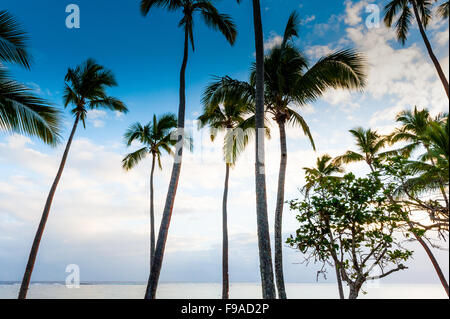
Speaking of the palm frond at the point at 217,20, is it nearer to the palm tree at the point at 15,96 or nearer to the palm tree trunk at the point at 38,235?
the palm tree at the point at 15,96

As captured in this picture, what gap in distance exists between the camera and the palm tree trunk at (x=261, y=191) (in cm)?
564

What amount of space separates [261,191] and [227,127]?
31.6ft

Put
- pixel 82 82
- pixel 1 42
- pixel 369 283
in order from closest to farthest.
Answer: pixel 369 283, pixel 1 42, pixel 82 82

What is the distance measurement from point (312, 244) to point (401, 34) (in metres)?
11.3

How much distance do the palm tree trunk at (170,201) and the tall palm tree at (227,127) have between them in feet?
3.95

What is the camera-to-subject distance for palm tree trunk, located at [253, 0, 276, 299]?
5641mm

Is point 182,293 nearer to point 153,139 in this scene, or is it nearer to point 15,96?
point 153,139

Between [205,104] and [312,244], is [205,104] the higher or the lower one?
the higher one

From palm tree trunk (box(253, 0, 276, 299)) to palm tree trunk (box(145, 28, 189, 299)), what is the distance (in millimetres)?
2571

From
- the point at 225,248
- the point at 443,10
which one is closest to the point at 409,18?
the point at 443,10

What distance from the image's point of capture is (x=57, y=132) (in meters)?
7.59

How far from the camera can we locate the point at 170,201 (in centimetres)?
802
